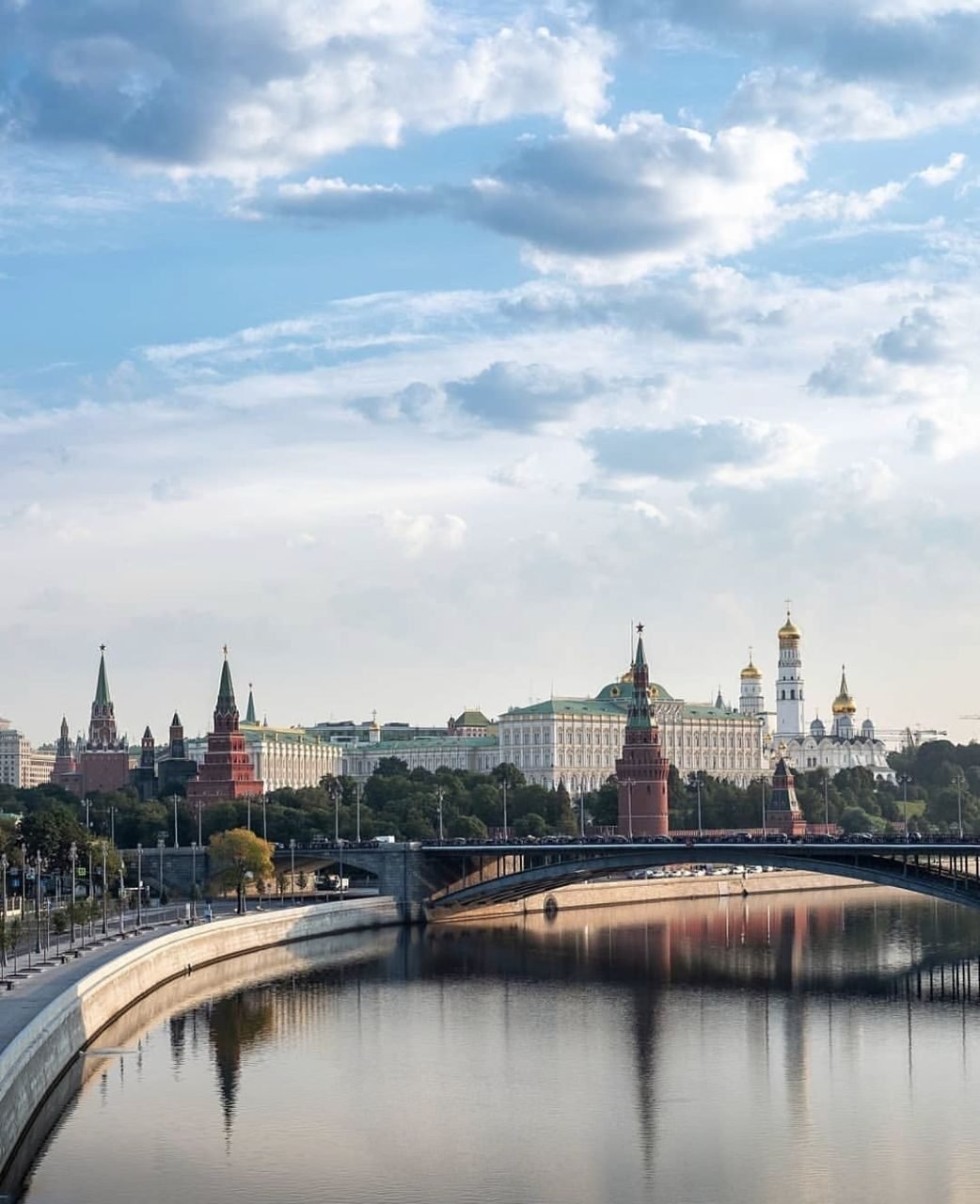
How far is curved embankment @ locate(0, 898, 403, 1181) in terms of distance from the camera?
143 ft

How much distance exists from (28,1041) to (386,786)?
10851 cm

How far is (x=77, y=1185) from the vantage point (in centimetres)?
4131

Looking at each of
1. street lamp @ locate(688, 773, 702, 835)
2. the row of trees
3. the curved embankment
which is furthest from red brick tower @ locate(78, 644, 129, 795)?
the curved embankment

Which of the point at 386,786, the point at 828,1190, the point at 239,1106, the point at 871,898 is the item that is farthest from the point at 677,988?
the point at 386,786

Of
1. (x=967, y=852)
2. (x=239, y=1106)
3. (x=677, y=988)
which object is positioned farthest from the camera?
(x=967, y=852)

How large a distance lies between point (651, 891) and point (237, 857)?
25.8 m

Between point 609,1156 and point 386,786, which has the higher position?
point 386,786

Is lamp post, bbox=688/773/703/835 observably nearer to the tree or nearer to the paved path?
the tree

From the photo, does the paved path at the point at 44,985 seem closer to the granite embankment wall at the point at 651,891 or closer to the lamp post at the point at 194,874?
the granite embankment wall at the point at 651,891

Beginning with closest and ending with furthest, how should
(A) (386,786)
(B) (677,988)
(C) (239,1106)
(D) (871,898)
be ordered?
(C) (239,1106) < (B) (677,988) < (D) (871,898) < (A) (386,786)

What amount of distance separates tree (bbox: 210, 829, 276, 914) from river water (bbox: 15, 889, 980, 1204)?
23309mm

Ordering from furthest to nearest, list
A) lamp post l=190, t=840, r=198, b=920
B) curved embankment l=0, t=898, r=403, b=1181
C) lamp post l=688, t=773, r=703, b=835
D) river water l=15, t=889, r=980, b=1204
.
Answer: lamp post l=688, t=773, r=703, b=835 < lamp post l=190, t=840, r=198, b=920 < curved embankment l=0, t=898, r=403, b=1181 < river water l=15, t=889, r=980, b=1204

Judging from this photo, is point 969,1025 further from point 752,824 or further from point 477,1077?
point 752,824

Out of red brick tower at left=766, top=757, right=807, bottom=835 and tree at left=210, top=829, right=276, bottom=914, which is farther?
red brick tower at left=766, top=757, right=807, bottom=835
